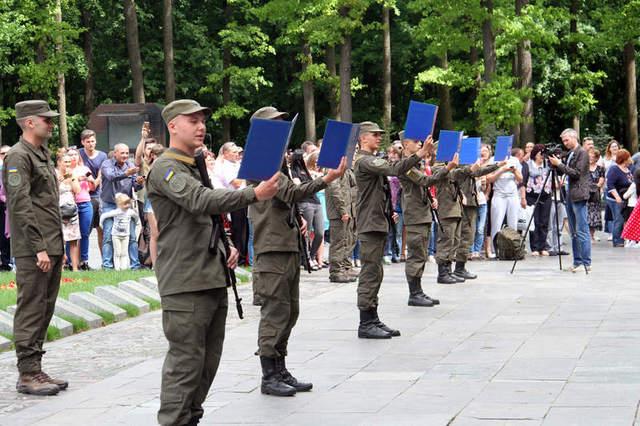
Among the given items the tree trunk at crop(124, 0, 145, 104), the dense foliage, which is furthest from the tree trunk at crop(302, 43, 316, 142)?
the tree trunk at crop(124, 0, 145, 104)

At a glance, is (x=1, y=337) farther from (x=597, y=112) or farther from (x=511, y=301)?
(x=597, y=112)

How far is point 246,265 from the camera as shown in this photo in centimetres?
1888

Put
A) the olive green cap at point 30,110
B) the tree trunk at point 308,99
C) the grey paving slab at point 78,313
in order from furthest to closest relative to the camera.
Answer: the tree trunk at point 308,99, the grey paving slab at point 78,313, the olive green cap at point 30,110

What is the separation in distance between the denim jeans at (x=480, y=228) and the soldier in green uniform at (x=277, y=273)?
11660 mm

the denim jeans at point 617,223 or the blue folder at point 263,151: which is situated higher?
the blue folder at point 263,151

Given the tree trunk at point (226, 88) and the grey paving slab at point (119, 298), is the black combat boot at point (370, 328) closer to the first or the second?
the grey paving slab at point (119, 298)

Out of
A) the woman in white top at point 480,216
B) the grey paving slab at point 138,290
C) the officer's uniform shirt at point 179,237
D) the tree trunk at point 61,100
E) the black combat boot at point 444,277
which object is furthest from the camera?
the tree trunk at point 61,100

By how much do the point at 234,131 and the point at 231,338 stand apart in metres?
42.4

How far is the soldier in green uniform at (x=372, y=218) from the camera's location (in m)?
11.8

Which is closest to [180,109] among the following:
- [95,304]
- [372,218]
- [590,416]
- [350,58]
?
[590,416]

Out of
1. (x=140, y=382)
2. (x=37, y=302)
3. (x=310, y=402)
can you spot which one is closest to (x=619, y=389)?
(x=310, y=402)

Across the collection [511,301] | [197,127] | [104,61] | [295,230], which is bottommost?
[511,301]

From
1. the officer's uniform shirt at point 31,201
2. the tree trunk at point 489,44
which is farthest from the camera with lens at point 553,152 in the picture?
the tree trunk at point 489,44

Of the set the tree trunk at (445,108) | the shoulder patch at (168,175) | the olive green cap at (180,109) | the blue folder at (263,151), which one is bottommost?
the shoulder patch at (168,175)
